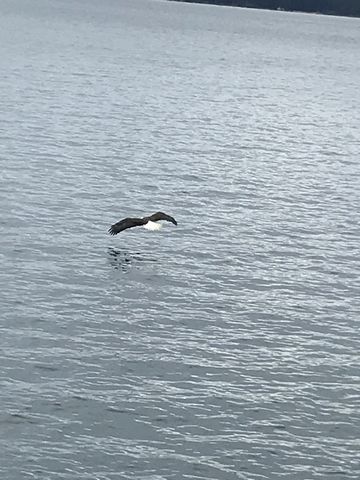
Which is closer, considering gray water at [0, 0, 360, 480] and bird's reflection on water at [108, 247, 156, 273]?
gray water at [0, 0, 360, 480]

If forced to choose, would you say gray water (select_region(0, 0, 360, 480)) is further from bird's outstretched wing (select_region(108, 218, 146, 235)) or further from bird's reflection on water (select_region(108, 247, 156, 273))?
bird's outstretched wing (select_region(108, 218, 146, 235))

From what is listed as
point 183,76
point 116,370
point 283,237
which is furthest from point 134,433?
point 183,76

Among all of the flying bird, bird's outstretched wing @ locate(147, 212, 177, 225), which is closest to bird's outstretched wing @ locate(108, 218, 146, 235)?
the flying bird

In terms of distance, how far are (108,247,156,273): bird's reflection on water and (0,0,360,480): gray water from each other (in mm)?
101

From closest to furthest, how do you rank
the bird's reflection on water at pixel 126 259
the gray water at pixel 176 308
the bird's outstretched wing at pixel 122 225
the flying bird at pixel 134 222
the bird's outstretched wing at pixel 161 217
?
1. the gray water at pixel 176 308
2. the bird's reflection on water at pixel 126 259
3. the bird's outstretched wing at pixel 161 217
4. the flying bird at pixel 134 222
5. the bird's outstretched wing at pixel 122 225

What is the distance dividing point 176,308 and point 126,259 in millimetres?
7170

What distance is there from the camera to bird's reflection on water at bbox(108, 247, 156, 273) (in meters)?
50.3

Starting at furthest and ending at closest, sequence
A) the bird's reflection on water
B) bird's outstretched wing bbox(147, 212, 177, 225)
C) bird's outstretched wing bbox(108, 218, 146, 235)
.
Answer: bird's outstretched wing bbox(108, 218, 146, 235) → bird's outstretched wing bbox(147, 212, 177, 225) → the bird's reflection on water

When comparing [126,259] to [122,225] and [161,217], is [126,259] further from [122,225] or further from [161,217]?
[161,217]

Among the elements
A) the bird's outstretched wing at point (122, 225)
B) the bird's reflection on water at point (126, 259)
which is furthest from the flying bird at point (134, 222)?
the bird's reflection on water at point (126, 259)

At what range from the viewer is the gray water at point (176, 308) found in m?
32.9

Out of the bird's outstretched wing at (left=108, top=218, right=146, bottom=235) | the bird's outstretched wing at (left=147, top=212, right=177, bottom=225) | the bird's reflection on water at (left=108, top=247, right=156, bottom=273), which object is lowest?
the bird's reflection on water at (left=108, top=247, right=156, bottom=273)

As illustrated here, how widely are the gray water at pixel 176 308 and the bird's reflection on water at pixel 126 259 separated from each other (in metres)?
0.10

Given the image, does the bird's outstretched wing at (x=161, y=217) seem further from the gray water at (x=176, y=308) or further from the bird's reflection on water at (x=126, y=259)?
the bird's reflection on water at (x=126, y=259)
